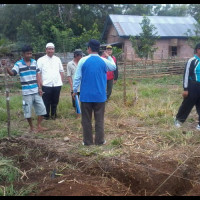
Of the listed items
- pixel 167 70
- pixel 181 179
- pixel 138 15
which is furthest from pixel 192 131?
pixel 138 15

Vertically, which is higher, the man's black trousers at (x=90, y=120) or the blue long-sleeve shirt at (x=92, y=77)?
the blue long-sleeve shirt at (x=92, y=77)

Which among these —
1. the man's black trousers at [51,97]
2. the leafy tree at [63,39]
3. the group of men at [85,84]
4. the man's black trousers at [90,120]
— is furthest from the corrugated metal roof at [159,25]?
the man's black trousers at [90,120]

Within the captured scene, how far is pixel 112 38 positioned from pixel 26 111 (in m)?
17.3

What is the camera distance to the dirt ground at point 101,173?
284cm

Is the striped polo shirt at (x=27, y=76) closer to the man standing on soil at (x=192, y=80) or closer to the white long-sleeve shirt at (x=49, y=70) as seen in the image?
the white long-sleeve shirt at (x=49, y=70)

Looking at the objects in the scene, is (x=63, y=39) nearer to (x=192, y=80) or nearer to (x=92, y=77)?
(x=192, y=80)

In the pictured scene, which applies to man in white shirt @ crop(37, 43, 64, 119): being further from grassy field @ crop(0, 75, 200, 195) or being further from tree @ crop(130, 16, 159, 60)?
tree @ crop(130, 16, 159, 60)

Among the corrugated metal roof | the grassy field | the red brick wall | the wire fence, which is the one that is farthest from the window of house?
the grassy field

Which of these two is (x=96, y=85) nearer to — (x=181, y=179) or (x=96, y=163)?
(x=96, y=163)

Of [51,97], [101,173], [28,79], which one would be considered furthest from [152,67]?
[101,173]

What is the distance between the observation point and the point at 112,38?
70.1ft

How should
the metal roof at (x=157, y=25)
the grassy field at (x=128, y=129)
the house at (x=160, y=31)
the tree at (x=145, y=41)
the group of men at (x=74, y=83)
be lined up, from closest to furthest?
the grassy field at (x=128, y=129) → the group of men at (x=74, y=83) → the tree at (x=145, y=41) → the metal roof at (x=157, y=25) → the house at (x=160, y=31)

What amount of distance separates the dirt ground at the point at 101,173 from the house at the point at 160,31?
15.7m

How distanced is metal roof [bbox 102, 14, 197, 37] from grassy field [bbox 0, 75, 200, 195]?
12197 millimetres
